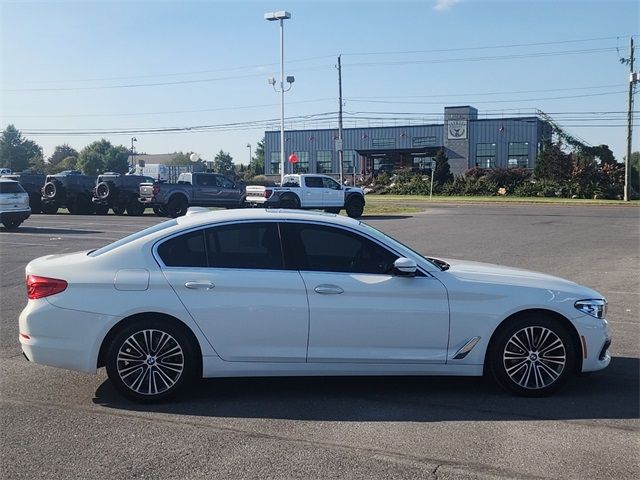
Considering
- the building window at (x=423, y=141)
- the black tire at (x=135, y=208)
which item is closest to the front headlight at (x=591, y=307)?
the black tire at (x=135, y=208)

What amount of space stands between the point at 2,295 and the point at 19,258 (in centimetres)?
492

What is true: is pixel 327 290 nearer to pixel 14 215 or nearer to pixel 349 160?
pixel 14 215

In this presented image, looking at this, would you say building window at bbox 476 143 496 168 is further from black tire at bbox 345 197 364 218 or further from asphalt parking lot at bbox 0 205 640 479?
asphalt parking lot at bbox 0 205 640 479

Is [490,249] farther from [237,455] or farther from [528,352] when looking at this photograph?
[237,455]

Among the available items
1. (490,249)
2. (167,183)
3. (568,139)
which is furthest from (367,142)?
(490,249)

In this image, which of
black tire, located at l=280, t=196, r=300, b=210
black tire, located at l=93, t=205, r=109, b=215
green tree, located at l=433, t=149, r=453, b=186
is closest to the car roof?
black tire, located at l=280, t=196, r=300, b=210

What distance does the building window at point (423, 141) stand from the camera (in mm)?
75812

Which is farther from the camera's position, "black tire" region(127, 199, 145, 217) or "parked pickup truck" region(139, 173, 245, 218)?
"black tire" region(127, 199, 145, 217)

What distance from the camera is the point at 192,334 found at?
18.1 ft

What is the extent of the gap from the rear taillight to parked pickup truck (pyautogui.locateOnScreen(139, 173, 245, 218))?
24.7 meters

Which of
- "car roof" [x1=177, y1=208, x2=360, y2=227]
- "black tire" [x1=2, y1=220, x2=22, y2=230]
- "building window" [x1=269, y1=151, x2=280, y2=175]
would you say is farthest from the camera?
"building window" [x1=269, y1=151, x2=280, y2=175]

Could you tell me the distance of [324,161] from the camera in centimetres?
8181

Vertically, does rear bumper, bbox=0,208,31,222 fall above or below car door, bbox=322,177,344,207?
below

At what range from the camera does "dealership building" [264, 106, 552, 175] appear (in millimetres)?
71125
